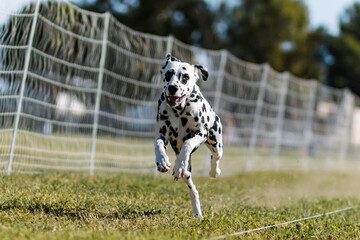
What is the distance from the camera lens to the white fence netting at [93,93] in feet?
26.3

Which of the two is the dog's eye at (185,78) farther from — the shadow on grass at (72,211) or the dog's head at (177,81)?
the shadow on grass at (72,211)

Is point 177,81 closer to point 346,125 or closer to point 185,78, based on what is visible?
point 185,78

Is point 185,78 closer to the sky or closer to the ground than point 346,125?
closer to the ground

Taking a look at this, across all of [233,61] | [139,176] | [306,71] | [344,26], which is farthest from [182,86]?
[344,26]

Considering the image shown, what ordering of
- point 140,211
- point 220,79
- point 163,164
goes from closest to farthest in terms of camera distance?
point 163,164, point 140,211, point 220,79

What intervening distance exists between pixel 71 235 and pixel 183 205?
9.60ft

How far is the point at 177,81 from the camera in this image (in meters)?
5.23

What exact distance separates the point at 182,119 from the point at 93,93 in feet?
15.0

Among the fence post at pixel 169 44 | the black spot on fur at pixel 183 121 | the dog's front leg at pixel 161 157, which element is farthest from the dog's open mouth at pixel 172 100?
the fence post at pixel 169 44

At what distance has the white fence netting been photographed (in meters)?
8.03

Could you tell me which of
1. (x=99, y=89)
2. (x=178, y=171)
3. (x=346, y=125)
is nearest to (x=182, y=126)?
(x=178, y=171)

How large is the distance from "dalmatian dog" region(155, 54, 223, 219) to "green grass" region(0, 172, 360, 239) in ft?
1.71

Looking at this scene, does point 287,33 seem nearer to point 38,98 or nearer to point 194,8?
point 194,8

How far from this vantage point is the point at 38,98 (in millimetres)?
8562
